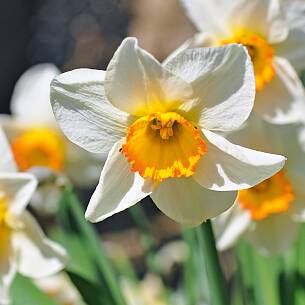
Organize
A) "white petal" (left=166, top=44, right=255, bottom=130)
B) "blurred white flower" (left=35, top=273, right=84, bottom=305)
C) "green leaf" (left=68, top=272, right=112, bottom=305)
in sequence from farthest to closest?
1. "blurred white flower" (left=35, top=273, right=84, bottom=305)
2. "green leaf" (left=68, top=272, right=112, bottom=305)
3. "white petal" (left=166, top=44, right=255, bottom=130)

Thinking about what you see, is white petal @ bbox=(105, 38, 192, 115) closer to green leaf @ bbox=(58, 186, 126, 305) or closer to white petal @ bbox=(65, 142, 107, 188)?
green leaf @ bbox=(58, 186, 126, 305)

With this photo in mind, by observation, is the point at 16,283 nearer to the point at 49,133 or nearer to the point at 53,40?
the point at 49,133

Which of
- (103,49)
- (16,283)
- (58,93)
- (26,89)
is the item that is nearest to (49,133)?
(26,89)

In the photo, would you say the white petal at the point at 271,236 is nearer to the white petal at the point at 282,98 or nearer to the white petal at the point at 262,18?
the white petal at the point at 282,98

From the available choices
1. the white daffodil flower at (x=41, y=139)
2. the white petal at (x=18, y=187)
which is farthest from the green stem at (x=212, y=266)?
the white daffodil flower at (x=41, y=139)

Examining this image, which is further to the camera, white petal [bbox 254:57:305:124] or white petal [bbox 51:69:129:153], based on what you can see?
white petal [bbox 254:57:305:124]

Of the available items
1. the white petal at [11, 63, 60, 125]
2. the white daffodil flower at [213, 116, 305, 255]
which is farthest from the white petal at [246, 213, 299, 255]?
the white petal at [11, 63, 60, 125]
